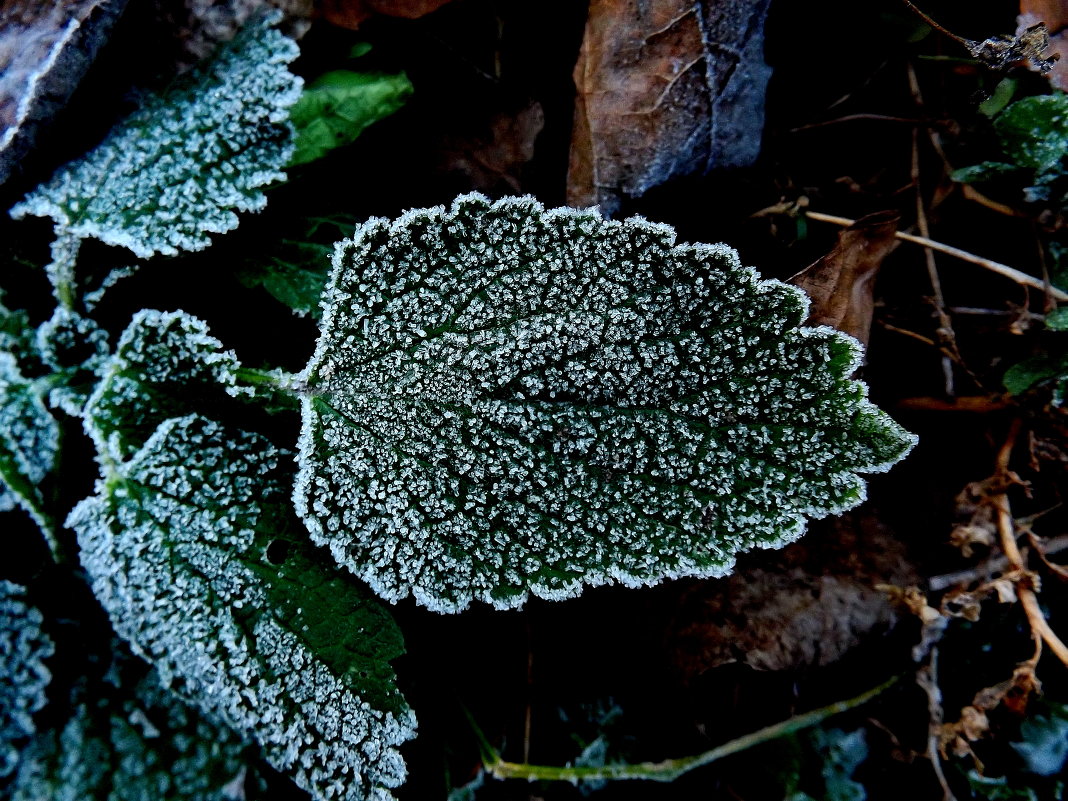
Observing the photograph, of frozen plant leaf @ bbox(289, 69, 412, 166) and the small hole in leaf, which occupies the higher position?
frozen plant leaf @ bbox(289, 69, 412, 166)

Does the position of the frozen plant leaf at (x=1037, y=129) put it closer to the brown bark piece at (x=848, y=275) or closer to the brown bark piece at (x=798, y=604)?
the brown bark piece at (x=848, y=275)

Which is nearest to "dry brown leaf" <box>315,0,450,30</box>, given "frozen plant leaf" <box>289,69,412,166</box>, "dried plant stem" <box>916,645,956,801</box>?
"frozen plant leaf" <box>289,69,412,166</box>

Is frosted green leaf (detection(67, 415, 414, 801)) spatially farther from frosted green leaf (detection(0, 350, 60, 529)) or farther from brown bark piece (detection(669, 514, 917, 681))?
brown bark piece (detection(669, 514, 917, 681))

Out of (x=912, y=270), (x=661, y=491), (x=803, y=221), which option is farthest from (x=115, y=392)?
(x=912, y=270)

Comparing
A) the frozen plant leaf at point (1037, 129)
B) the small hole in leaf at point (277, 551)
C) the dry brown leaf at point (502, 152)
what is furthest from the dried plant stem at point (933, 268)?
the small hole in leaf at point (277, 551)

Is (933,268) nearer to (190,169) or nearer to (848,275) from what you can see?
(848,275)
